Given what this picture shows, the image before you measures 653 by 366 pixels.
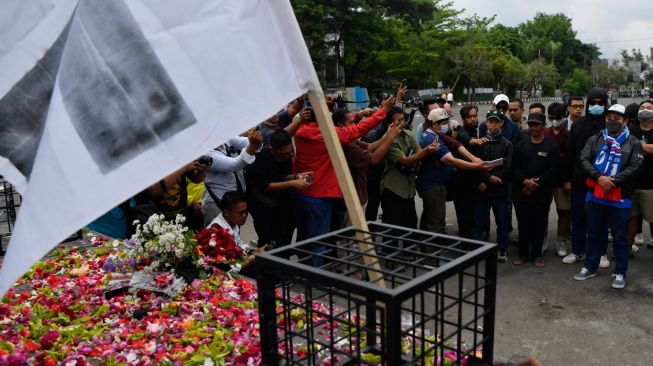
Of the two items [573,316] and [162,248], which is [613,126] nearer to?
[573,316]

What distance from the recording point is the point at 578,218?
6387 mm

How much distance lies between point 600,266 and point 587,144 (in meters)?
1.42

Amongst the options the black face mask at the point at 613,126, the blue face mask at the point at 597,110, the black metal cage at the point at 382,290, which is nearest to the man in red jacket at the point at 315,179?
the black face mask at the point at 613,126

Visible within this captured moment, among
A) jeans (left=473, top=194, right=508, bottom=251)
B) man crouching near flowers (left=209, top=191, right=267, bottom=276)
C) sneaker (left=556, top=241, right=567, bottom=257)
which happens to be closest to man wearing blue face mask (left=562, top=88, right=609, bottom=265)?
sneaker (left=556, top=241, right=567, bottom=257)

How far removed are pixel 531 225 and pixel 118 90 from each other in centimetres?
560

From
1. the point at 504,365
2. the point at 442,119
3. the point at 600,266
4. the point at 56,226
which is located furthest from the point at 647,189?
the point at 56,226

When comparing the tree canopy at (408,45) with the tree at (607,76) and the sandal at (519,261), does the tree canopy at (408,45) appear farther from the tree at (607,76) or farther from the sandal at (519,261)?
the tree at (607,76)

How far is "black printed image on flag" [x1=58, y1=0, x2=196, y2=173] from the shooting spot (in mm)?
1813

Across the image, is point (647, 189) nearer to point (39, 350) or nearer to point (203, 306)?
point (203, 306)

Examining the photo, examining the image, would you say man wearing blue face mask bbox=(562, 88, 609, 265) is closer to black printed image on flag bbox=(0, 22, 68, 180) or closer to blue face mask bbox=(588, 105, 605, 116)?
blue face mask bbox=(588, 105, 605, 116)

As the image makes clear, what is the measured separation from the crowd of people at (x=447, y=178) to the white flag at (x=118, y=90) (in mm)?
2598

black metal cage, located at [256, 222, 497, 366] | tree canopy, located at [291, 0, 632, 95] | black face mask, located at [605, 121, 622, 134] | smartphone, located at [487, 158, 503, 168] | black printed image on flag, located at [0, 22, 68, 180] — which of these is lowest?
smartphone, located at [487, 158, 503, 168]

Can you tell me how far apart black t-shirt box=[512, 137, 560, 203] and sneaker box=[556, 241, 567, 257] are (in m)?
0.79

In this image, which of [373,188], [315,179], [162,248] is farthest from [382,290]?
[373,188]
